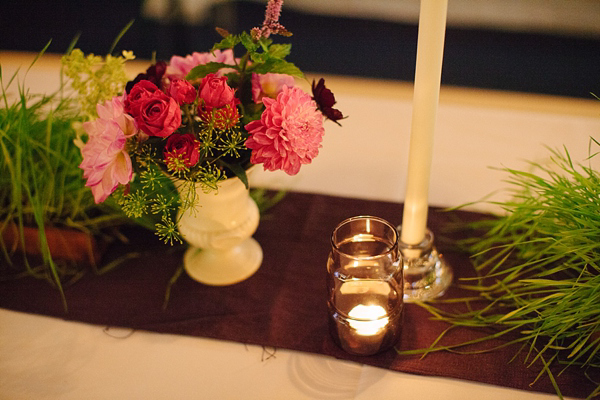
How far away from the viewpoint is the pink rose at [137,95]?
687mm

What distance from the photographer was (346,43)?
1925 millimetres

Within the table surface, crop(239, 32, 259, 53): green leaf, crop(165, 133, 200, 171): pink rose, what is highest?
crop(239, 32, 259, 53): green leaf

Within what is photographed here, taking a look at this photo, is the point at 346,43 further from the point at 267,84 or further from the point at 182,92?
the point at 182,92

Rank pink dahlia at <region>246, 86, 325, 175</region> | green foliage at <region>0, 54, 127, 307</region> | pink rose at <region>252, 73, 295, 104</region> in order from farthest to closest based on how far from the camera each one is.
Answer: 1. green foliage at <region>0, 54, 127, 307</region>
2. pink rose at <region>252, 73, 295, 104</region>
3. pink dahlia at <region>246, 86, 325, 175</region>

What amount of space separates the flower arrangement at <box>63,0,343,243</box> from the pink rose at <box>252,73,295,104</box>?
0.01 m

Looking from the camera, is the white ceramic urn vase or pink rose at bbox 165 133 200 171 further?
the white ceramic urn vase

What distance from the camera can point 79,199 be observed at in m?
0.93

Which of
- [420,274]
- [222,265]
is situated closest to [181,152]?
[222,265]

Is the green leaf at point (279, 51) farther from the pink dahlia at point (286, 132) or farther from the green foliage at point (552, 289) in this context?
the green foliage at point (552, 289)

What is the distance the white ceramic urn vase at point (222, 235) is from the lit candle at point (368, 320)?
0.22 m

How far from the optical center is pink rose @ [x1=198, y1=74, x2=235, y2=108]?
2.30 ft

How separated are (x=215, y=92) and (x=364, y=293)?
333mm

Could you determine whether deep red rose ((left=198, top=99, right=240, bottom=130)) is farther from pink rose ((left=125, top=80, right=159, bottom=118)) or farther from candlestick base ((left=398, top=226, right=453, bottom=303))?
candlestick base ((left=398, top=226, right=453, bottom=303))

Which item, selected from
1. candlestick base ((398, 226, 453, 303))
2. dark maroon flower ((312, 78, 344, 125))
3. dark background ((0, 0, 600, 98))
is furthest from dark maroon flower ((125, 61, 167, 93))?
dark background ((0, 0, 600, 98))
